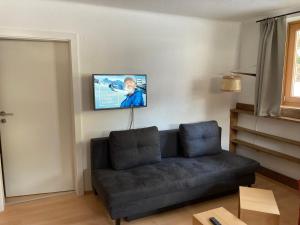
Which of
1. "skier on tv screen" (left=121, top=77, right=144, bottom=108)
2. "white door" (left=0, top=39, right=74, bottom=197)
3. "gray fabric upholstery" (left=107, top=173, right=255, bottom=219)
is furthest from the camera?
"skier on tv screen" (left=121, top=77, right=144, bottom=108)

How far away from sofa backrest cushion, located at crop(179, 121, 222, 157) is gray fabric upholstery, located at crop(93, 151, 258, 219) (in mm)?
114

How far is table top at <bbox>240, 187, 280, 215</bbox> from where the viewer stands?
2139 millimetres

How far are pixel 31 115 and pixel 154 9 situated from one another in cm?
198

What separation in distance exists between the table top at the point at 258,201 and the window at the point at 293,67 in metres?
1.55

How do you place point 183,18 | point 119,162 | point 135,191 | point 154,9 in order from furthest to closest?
point 183,18
point 154,9
point 119,162
point 135,191

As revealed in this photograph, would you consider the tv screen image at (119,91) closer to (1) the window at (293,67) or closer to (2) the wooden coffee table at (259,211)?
(2) the wooden coffee table at (259,211)

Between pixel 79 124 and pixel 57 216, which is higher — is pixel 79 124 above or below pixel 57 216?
above

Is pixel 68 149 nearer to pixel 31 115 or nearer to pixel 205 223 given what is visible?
pixel 31 115

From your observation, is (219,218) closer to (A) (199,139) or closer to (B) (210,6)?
(A) (199,139)

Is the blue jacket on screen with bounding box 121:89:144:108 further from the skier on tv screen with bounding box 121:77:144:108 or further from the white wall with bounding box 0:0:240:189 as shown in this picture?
the white wall with bounding box 0:0:240:189

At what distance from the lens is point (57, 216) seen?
2.64m

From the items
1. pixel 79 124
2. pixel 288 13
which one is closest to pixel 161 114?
pixel 79 124

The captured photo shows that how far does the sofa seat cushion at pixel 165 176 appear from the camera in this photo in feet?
7.93

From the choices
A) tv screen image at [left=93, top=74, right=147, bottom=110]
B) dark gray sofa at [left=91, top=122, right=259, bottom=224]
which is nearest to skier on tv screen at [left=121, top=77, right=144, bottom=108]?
tv screen image at [left=93, top=74, right=147, bottom=110]
